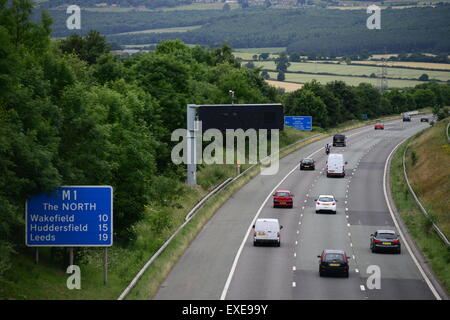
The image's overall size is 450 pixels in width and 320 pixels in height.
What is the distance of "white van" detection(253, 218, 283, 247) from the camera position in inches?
2158

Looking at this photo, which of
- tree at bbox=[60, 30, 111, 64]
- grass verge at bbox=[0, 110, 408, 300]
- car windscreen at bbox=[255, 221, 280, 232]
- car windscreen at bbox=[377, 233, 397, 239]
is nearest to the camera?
grass verge at bbox=[0, 110, 408, 300]

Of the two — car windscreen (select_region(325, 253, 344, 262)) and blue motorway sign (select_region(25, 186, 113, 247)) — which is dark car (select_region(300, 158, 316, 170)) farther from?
blue motorway sign (select_region(25, 186, 113, 247))

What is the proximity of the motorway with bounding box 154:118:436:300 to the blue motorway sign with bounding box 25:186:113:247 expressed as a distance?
14.5 ft

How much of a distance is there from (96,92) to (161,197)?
13.4 meters

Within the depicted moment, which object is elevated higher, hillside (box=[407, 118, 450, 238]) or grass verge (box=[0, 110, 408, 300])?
grass verge (box=[0, 110, 408, 300])

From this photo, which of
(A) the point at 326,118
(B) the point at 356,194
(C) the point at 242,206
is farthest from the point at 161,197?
(A) the point at 326,118

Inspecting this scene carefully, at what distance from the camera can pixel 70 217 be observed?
3834 centimetres

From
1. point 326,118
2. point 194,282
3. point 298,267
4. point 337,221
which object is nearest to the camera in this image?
point 194,282

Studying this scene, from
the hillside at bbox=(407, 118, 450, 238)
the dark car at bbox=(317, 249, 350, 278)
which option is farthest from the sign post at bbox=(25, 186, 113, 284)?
the hillside at bbox=(407, 118, 450, 238)

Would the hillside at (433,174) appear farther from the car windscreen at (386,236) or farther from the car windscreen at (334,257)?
the car windscreen at (334,257)

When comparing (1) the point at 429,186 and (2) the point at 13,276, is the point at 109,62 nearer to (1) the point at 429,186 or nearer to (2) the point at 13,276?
(1) the point at 429,186

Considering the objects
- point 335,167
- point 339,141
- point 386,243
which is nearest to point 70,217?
point 386,243

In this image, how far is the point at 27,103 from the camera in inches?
1507

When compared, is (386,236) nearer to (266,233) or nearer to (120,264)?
(266,233)
